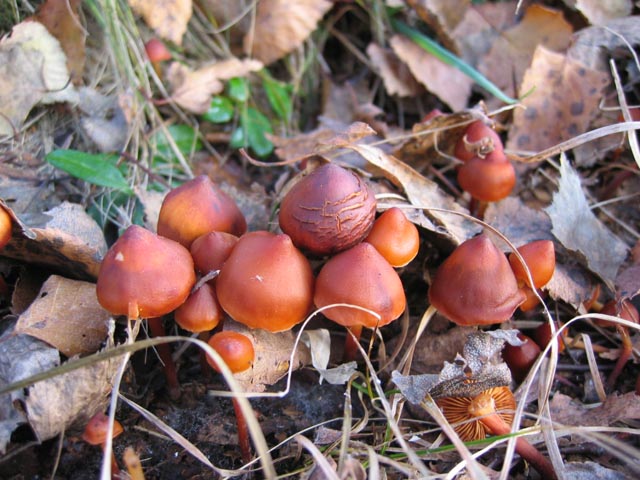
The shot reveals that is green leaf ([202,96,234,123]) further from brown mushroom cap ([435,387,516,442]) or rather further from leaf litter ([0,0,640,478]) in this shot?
brown mushroom cap ([435,387,516,442])

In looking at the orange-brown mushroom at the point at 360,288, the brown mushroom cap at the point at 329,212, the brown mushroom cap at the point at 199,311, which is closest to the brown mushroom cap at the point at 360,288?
the orange-brown mushroom at the point at 360,288

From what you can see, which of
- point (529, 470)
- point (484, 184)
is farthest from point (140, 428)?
point (484, 184)

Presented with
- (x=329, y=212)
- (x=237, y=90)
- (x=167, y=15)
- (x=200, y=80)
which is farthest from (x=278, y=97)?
(x=329, y=212)

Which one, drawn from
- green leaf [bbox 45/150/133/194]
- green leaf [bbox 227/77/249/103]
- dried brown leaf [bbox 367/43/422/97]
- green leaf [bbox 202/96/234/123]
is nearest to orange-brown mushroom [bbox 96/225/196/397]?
green leaf [bbox 45/150/133/194]

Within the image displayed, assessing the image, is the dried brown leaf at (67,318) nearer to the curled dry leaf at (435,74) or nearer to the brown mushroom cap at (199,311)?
the brown mushroom cap at (199,311)

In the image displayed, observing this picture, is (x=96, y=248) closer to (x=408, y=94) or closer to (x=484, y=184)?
(x=484, y=184)

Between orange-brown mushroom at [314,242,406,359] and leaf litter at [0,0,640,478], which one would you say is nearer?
orange-brown mushroom at [314,242,406,359]
